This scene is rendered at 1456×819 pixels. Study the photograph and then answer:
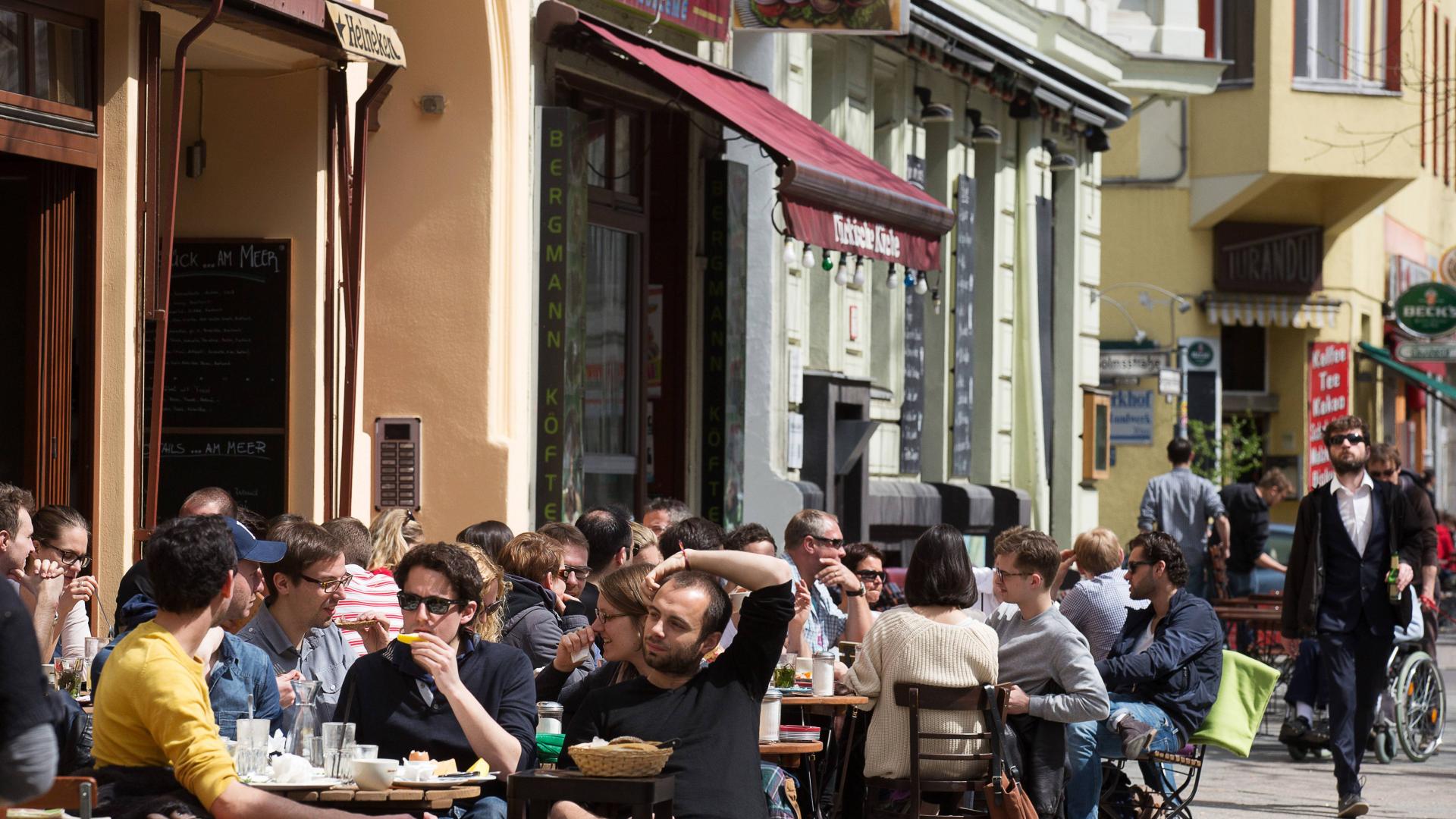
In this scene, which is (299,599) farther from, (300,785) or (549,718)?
(300,785)

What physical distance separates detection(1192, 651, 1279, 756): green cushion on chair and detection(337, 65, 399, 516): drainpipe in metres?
4.37

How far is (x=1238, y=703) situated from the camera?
9477 mm

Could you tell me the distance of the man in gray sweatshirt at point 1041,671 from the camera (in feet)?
26.5

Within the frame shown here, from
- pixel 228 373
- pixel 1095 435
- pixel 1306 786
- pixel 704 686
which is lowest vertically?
pixel 1306 786

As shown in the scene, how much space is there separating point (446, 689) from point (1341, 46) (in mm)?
26670

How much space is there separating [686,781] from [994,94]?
49.8ft

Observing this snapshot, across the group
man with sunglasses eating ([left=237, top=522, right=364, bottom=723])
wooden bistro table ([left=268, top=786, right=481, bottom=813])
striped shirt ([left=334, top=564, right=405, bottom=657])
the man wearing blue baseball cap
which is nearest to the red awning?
striped shirt ([left=334, top=564, right=405, bottom=657])

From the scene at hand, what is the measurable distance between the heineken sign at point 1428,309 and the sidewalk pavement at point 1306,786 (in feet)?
64.0

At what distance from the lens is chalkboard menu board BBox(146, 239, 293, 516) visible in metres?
11.2

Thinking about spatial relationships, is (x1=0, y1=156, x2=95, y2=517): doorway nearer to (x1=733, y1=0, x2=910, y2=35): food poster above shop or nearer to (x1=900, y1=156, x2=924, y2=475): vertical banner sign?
(x1=733, y1=0, x2=910, y2=35): food poster above shop

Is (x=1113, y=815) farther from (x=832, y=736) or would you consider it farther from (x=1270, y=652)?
(x=1270, y=652)

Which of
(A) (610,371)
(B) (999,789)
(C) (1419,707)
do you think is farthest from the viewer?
(A) (610,371)

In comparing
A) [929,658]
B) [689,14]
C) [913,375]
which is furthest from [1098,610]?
[913,375]

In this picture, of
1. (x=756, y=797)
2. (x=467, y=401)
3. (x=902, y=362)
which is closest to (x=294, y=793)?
(x=756, y=797)
